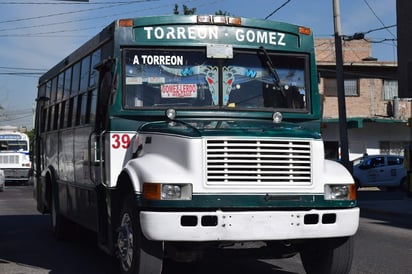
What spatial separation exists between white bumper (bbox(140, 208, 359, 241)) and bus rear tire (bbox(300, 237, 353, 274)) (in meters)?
0.38

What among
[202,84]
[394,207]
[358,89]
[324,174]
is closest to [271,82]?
[202,84]

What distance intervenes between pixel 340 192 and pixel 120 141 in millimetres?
2447

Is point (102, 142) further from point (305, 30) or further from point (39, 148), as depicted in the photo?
point (39, 148)

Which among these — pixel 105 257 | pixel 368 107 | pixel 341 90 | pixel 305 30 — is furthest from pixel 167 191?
pixel 368 107

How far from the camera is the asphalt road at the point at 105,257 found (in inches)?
331

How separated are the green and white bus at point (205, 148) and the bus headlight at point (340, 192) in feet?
0.03

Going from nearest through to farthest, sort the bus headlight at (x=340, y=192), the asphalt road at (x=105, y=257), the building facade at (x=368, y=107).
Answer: the bus headlight at (x=340, y=192), the asphalt road at (x=105, y=257), the building facade at (x=368, y=107)

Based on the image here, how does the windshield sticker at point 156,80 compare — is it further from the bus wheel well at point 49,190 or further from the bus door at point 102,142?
the bus wheel well at point 49,190

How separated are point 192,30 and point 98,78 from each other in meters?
1.44

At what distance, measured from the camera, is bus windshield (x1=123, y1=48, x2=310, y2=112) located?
7293mm

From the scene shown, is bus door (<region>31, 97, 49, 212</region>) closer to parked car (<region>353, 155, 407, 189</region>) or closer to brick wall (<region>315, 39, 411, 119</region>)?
parked car (<region>353, 155, 407, 189</region>)

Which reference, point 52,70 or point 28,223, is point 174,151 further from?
point 28,223

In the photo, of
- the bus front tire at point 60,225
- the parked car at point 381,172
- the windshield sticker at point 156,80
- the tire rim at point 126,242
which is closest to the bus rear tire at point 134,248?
the tire rim at point 126,242

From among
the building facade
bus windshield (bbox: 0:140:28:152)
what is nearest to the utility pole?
the building facade
